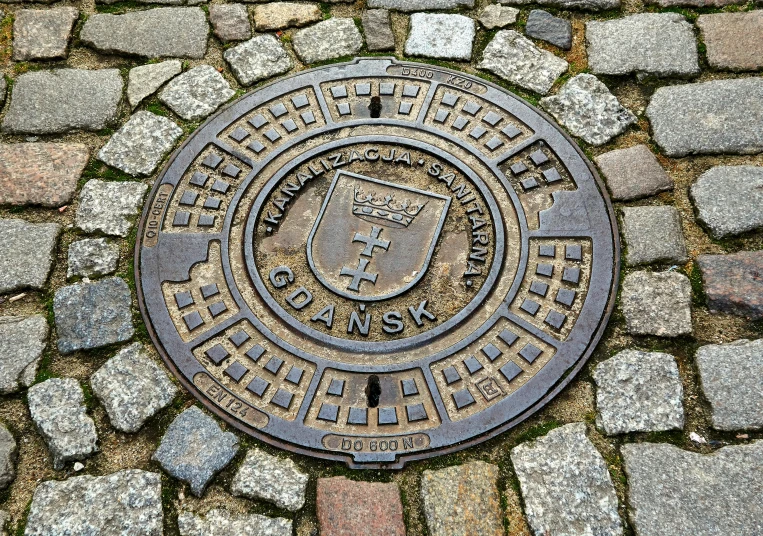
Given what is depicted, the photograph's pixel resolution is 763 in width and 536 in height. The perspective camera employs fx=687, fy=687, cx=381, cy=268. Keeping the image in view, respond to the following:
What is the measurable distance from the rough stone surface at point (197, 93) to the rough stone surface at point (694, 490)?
9.87 feet

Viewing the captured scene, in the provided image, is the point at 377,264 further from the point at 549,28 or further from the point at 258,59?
the point at 549,28

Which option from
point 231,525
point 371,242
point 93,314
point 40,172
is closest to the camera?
point 231,525

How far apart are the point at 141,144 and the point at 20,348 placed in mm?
1359

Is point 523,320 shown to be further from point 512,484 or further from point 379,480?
point 379,480

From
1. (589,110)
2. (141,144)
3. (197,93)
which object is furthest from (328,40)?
(589,110)

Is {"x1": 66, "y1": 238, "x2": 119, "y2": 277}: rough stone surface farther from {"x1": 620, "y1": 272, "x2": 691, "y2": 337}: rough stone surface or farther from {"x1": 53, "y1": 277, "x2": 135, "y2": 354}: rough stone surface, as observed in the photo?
{"x1": 620, "y1": 272, "x2": 691, "y2": 337}: rough stone surface

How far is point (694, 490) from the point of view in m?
2.89

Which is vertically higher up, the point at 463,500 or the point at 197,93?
the point at 197,93

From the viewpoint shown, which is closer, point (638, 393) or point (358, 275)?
point (638, 393)

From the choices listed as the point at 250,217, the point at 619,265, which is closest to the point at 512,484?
the point at 619,265

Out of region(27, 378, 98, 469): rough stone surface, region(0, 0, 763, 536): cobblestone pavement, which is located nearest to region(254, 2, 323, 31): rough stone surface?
region(0, 0, 763, 536): cobblestone pavement

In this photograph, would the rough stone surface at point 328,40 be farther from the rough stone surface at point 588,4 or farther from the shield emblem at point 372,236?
the rough stone surface at point 588,4

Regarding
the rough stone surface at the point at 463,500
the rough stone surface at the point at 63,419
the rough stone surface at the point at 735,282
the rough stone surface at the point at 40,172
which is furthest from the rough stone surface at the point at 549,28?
the rough stone surface at the point at 63,419

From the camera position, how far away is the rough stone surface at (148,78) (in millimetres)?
4211
